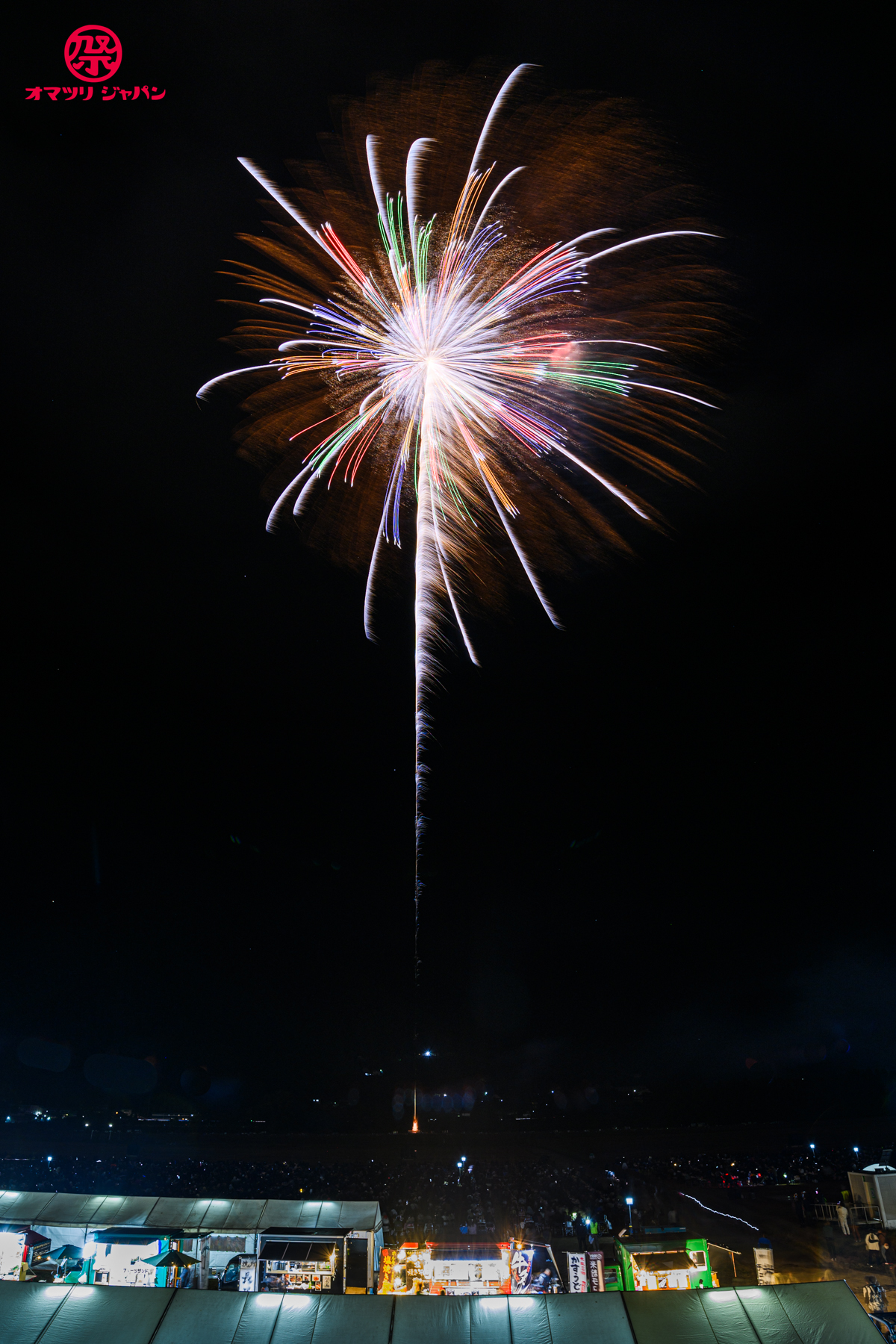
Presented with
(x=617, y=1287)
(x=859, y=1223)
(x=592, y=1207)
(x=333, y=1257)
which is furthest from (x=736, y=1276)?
(x=592, y=1207)

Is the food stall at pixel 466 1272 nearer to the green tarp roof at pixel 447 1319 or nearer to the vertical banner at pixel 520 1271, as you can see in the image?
the vertical banner at pixel 520 1271

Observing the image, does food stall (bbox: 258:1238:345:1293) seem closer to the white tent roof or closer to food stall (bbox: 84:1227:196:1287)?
the white tent roof

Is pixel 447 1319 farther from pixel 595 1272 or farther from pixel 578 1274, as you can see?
pixel 595 1272

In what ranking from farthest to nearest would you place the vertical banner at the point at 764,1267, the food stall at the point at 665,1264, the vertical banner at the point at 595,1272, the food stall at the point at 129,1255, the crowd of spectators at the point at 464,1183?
1. the crowd of spectators at the point at 464,1183
2. the vertical banner at the point at 764,1267
3. the vertical banner at the point at 595,1272
4. the food stall at the point at 129,1255
5. the food stall at the point at 665,1264

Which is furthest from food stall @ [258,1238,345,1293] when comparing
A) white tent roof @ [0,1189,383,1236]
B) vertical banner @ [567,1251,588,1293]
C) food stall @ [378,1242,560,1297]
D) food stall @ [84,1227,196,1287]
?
vertical banner @ [567,1251,588,1293]

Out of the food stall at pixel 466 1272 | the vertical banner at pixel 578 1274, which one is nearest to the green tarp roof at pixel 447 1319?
the food stall at pixel 466 1272

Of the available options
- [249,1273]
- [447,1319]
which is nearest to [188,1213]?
[249,1273]
